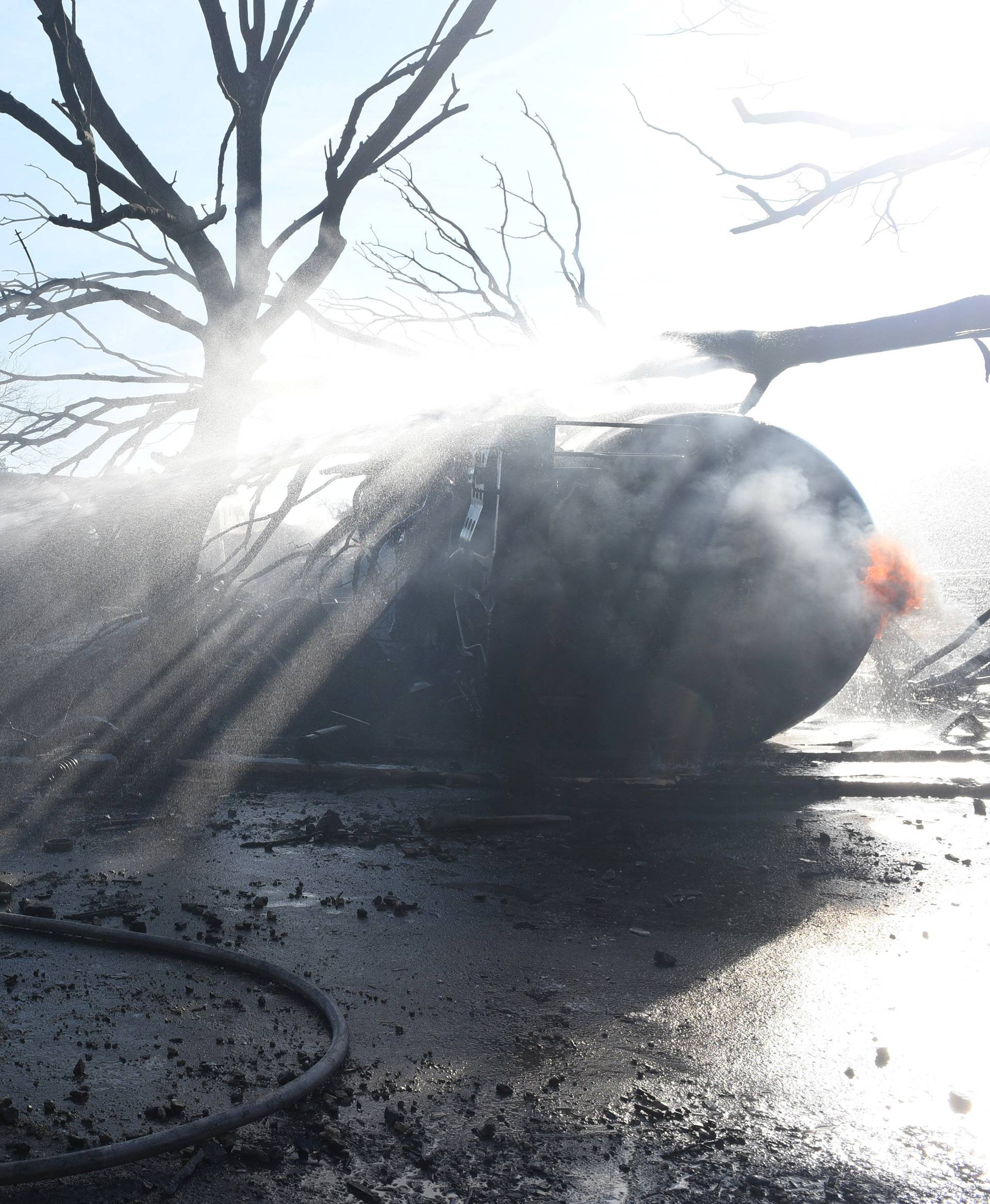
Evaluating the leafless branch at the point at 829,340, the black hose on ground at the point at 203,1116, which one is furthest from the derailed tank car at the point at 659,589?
the black hose on ground at the point at 203,1116

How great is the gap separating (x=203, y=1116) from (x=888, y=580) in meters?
6.94

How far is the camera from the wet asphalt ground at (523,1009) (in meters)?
2.48

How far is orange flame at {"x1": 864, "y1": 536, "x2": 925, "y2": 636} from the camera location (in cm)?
788

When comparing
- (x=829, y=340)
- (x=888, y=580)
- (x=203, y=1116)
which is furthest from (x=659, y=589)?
(x=203, y=1116)

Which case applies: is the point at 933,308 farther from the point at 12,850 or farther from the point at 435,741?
the point at 12,850

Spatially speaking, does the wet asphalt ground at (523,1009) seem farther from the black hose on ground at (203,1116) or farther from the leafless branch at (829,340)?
the leafless branch at (829,340)

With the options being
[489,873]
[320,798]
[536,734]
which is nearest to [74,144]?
[320,798]

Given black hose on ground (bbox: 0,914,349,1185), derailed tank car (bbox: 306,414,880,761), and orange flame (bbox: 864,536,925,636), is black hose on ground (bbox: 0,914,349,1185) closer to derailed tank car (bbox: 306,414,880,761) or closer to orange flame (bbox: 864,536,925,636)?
derailed tank car (bbox: 306,414,880,761)

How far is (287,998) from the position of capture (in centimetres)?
346

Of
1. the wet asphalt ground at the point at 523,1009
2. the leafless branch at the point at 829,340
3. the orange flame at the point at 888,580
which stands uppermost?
the leafless branch at the point at 829,340

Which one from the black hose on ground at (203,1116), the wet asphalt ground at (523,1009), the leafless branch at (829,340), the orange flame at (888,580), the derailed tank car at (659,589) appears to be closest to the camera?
the black hose on ground at (203,1116)

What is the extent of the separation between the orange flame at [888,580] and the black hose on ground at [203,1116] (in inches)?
236

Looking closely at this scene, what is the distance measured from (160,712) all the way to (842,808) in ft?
19.0

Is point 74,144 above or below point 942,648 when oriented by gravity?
above
